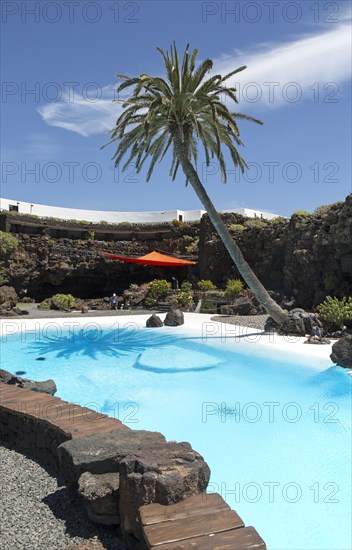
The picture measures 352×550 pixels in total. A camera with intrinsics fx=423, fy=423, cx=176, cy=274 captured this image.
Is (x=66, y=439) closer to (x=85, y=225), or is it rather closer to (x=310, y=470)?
(x=310, y=470)

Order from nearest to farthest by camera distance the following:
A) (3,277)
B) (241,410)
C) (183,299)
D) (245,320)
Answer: (241,410)
(245,320)
(183,299)
(3,277)

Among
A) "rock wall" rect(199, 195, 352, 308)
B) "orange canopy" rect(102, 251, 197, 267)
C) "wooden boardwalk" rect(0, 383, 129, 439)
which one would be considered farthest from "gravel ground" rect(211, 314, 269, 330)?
"wooden boardwalk" rect(0, 383, 129, 439)

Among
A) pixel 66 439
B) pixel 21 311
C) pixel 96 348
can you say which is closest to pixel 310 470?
pixel 66 439

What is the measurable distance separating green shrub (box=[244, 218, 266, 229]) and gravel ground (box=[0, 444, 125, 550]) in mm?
22908

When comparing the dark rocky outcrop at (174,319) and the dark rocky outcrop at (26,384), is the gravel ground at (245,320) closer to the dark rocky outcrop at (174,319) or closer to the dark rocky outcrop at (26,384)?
the dark rocky outcrop at (174,319)

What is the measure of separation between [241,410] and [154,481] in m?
5.98

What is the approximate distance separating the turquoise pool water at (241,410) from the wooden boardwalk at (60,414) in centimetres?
199

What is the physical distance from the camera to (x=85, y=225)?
31.7 meters

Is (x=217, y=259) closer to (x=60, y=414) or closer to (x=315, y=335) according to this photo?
(x=315, y=335)

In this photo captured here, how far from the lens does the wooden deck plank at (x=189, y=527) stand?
2605mm

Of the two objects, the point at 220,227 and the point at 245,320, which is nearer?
the point at 220,227

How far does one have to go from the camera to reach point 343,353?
11.0 metres

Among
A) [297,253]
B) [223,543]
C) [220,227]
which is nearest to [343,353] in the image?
[220,227]

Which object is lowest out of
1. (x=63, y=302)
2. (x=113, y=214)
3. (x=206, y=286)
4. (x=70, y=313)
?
(x=70, y=313)
